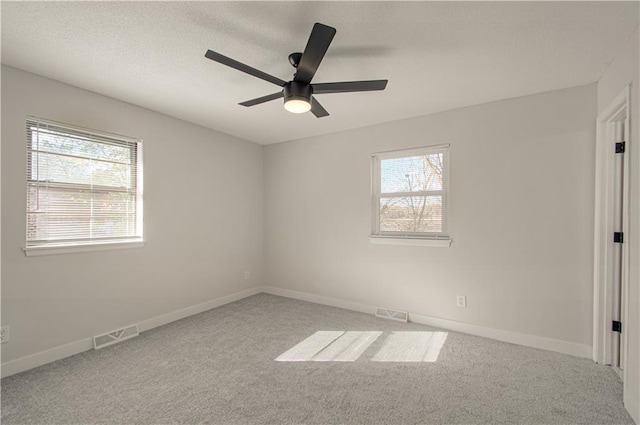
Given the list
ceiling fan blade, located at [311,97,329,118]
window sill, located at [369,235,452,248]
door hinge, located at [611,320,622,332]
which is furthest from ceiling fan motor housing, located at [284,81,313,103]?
door hinge, located at [611,320,622,332]

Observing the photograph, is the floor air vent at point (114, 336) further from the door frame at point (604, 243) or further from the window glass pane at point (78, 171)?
the door frame at point (604, 243)

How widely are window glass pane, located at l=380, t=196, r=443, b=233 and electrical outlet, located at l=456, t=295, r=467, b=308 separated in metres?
0.76

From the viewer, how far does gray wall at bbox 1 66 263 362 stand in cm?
238

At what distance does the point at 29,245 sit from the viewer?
2459mm

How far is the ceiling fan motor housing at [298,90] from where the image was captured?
202 cm

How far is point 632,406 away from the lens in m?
1.85

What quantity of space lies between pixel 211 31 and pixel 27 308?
2.67 m

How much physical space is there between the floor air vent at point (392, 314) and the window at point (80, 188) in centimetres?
295

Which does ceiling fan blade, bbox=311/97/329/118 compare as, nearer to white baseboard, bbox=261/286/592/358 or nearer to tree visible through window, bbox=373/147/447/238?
tree visible through window, bbox=373/147/447/238

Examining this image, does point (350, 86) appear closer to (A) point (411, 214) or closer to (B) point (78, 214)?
(A) point (411, 214)

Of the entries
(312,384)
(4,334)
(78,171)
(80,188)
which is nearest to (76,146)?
(78,171)

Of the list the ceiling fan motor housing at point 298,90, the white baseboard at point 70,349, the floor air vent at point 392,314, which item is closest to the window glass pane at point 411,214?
the floor air vent at point 392,314

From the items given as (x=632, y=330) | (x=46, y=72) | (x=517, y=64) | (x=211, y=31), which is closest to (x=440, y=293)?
(x=632, y=330)

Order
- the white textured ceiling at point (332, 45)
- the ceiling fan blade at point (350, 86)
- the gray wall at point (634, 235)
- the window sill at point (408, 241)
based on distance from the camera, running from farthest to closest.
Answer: the window sill at point (408, 241), the ceiling fan blade at point (350, 86), the gray wall at point (634, 235), the white textured ceiling at point (332, 45)
